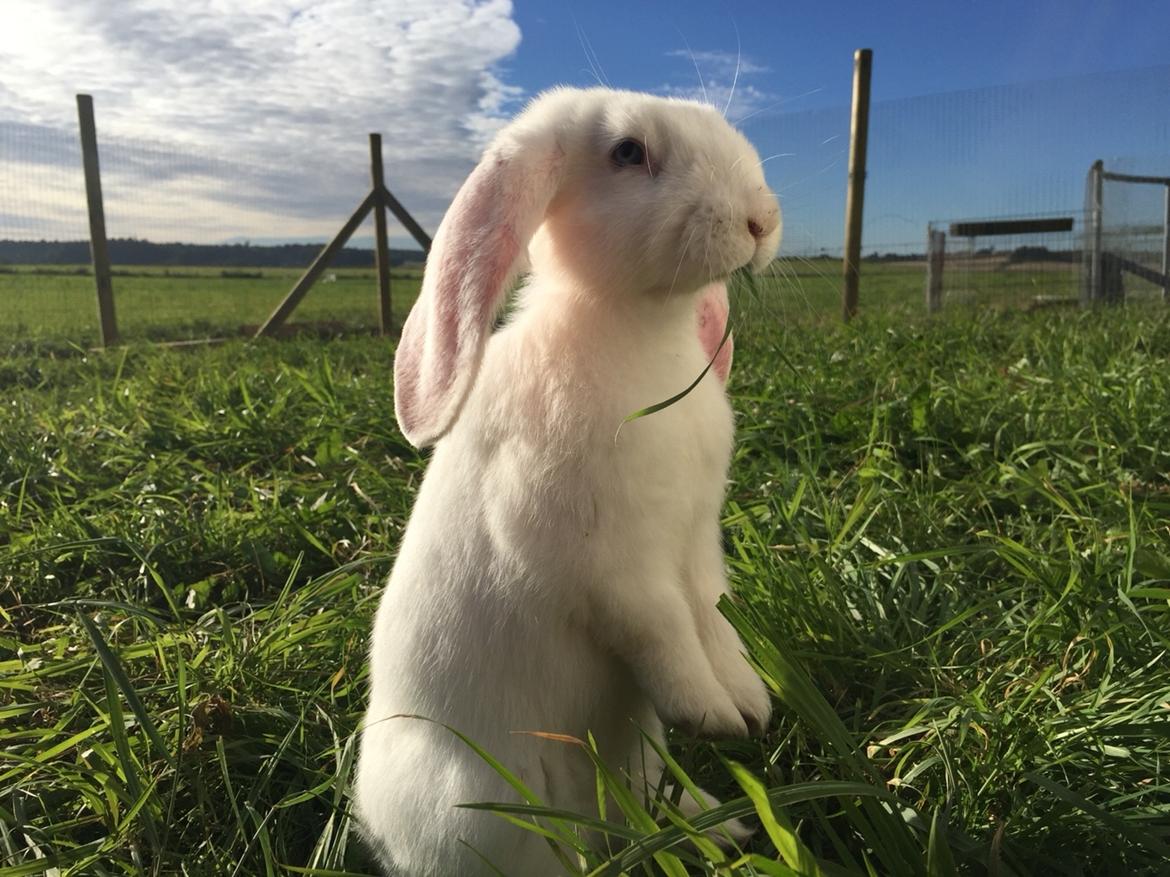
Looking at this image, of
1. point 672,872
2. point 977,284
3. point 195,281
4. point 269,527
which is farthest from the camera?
point 195,281

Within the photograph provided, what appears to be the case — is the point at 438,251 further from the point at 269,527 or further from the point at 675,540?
the point at 269,527

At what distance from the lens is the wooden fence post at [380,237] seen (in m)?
9.83

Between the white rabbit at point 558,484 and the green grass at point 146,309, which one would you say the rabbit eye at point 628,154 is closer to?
the white rabbit at point 558,484

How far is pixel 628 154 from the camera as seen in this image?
171 cm

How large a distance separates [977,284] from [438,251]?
11.1 metres

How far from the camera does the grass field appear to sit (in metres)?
1.52

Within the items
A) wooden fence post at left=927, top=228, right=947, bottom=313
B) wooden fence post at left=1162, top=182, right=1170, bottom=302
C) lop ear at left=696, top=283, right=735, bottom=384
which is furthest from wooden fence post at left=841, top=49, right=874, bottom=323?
lop ear at left=696, top=283, right=735, bottom=384

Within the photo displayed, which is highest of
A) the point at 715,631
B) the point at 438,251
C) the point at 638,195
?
the point at 638,195

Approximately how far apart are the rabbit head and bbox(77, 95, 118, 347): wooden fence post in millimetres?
8253

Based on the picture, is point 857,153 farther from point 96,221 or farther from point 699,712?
point 699,712

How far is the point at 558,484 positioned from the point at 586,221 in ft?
1.74

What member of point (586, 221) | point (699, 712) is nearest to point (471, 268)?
point (586, 221)

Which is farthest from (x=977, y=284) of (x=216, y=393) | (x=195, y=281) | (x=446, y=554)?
(x=195, y=281)

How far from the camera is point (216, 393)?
457cm
